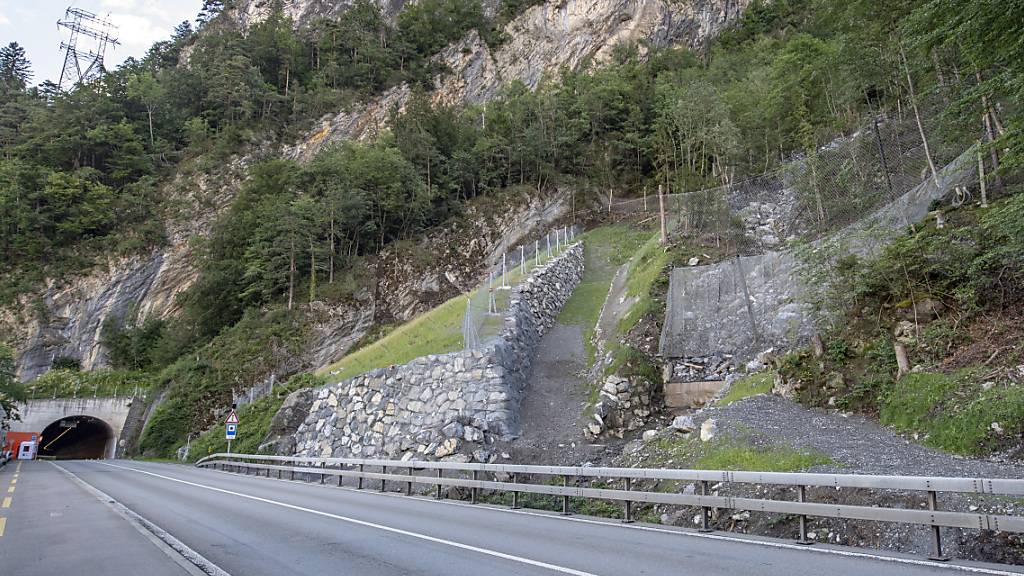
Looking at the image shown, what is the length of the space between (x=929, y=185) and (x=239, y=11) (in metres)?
95.6

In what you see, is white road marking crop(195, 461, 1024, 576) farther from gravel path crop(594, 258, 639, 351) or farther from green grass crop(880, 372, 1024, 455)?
gravel path crop(594, 258, 639, 351)

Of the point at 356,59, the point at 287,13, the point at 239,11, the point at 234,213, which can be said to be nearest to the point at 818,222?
the point at 234,213

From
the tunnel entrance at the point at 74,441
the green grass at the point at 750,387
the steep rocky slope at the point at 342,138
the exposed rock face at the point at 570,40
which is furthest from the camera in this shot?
the exposed rock face at the point at 570,40

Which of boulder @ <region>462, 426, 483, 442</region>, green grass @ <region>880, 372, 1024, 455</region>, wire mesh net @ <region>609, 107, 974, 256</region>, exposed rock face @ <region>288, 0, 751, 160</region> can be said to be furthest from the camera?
exposed rock face @ <region>288, 0, 751, 160</region>

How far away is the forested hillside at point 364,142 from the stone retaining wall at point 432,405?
42.2 ft

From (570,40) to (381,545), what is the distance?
228ft

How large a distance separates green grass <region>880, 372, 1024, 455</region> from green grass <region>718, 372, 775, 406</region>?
2750 mm

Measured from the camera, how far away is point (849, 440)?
991 cm

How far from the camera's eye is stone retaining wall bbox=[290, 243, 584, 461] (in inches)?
631

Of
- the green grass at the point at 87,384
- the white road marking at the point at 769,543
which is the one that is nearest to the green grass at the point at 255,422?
the white road marking at the point at 769,543

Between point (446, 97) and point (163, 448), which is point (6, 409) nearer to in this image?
point (163, 448)

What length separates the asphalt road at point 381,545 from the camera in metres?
5.59

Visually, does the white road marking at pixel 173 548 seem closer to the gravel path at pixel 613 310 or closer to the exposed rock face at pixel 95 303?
the gravel path at pixel 613 310

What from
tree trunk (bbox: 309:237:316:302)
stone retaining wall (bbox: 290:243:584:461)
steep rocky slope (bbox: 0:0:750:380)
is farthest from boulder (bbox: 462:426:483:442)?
tree trunk (bbox: 309:237:316:302)
